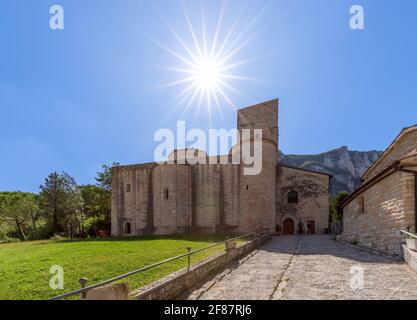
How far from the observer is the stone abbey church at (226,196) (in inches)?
1059

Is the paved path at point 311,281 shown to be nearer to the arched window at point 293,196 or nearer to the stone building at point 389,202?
the stone building at point 389,202

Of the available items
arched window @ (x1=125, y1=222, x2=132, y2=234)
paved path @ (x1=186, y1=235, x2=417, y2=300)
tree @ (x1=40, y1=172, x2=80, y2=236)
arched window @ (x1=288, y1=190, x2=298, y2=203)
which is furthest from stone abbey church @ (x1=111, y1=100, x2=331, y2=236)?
paved path @ (x1=186, y1=235, x2=417, y2=300)

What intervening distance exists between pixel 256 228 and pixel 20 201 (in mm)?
35043

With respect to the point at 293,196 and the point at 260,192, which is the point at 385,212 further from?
the point at 293,196

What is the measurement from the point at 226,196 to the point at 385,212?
54.9 feet

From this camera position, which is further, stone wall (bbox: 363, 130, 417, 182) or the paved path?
stone wall (bbox: 363, 130, 417, 182)

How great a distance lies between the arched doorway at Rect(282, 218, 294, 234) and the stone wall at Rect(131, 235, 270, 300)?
67.3 ft

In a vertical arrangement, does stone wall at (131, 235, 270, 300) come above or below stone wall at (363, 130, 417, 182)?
below

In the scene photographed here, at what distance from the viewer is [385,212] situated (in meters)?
12.0

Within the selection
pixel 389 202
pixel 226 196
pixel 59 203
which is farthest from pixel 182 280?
pixel 59 203

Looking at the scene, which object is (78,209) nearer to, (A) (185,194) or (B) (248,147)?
(A) (185,194)

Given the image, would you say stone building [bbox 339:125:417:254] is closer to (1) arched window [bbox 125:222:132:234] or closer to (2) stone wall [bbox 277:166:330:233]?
(2) stone wall [bbox 277:166:330:233]

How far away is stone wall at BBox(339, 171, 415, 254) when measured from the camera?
34.0 feet
